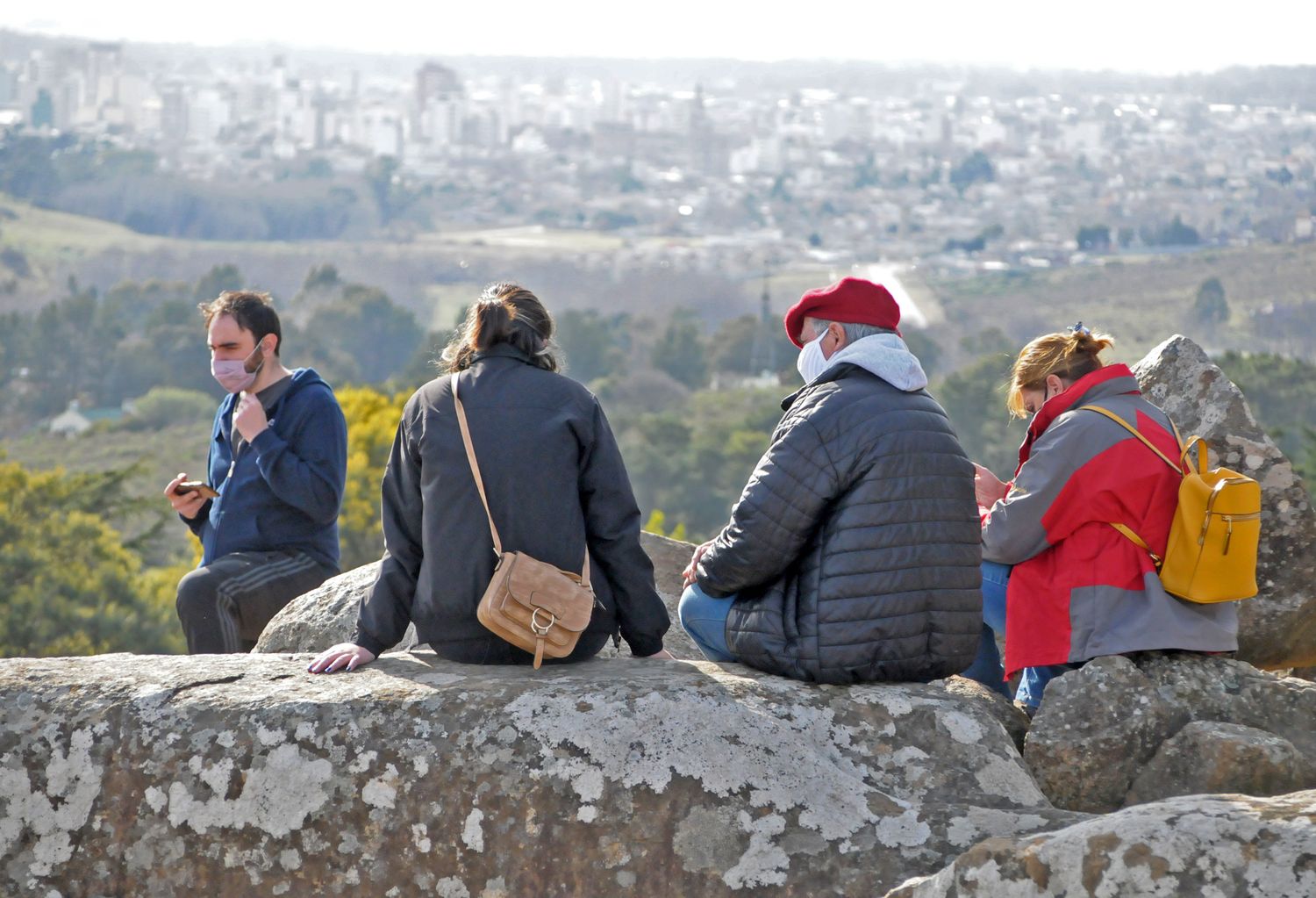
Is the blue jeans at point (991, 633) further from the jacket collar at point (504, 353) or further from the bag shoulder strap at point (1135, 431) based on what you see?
the jacket collar at point (504, 353)

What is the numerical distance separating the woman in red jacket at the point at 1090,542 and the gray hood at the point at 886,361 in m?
0.51

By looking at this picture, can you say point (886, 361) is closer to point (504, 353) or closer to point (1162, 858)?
point (504, 353)

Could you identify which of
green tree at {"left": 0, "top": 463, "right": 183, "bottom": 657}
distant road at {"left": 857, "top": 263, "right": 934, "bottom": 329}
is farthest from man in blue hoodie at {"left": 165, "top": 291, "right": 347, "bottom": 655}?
distant road at {"left": 857, "top": 263, "right": 934, "bottom": 329}

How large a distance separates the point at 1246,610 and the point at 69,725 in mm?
3856

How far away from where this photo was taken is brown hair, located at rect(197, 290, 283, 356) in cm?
550

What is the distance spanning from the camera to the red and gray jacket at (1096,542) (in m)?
3.97

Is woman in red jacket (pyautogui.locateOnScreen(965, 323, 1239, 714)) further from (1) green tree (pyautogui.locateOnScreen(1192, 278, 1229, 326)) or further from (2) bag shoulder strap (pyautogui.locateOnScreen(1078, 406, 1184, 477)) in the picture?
(1) green tree (pyautogui.locateOnScreen(1192, 278, 1229, 326))

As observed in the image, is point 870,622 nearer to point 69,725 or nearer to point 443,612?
point 443,612

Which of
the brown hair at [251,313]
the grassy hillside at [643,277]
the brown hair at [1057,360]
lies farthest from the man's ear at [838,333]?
the grassy hillside at [643,277]

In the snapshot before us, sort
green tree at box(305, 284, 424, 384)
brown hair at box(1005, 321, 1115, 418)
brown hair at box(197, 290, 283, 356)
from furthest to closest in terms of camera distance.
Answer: green tree at box(305, 284, 424, 384), brown hair at box(197, 290, 283, 356), brown hair at box(1005, 321, 1115, 418)

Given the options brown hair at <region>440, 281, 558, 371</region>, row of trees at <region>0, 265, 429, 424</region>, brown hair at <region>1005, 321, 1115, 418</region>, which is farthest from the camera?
row of trees at <region>0, 265, 429, 424</region>

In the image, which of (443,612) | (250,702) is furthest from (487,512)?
(250,702)

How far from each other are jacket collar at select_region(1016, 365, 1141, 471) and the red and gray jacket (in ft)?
0.14

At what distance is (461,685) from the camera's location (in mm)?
3520
